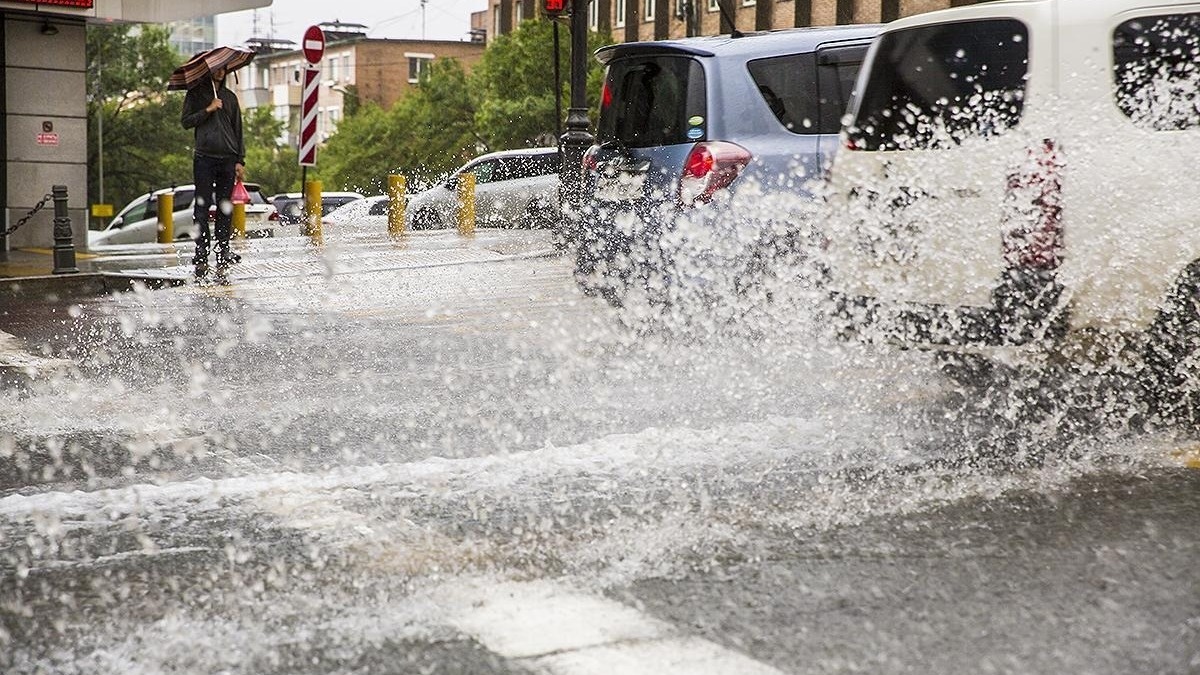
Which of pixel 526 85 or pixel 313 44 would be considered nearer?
pixel 313 44

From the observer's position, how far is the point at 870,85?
21.4 ft

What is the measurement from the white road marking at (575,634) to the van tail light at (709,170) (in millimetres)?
4860

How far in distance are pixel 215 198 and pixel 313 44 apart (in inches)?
275

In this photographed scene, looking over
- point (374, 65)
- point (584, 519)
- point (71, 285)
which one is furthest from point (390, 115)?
point (584, 519)

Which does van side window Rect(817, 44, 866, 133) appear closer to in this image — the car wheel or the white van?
the white van

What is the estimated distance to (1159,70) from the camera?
5691 millimetres

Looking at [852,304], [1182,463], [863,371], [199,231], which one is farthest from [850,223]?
[199,231]

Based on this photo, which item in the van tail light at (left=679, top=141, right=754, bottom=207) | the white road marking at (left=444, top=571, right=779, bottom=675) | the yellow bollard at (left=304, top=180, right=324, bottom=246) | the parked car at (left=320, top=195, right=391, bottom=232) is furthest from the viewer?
the parked car at (left=320, top=195, right=391, bottom=232)

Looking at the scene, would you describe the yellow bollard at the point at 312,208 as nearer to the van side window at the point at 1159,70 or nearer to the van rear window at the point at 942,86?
the van rear window at the point at 942,86

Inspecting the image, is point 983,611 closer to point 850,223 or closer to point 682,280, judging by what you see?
point 850,223

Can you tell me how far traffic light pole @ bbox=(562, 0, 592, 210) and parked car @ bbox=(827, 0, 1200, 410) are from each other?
31.3 ft

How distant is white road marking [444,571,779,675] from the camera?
9.93 feet

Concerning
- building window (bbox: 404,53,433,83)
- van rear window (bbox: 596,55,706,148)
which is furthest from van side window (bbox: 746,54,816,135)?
building window (bbox: 404,53,433,83)

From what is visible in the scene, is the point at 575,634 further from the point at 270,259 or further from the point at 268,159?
the point at 268,159
